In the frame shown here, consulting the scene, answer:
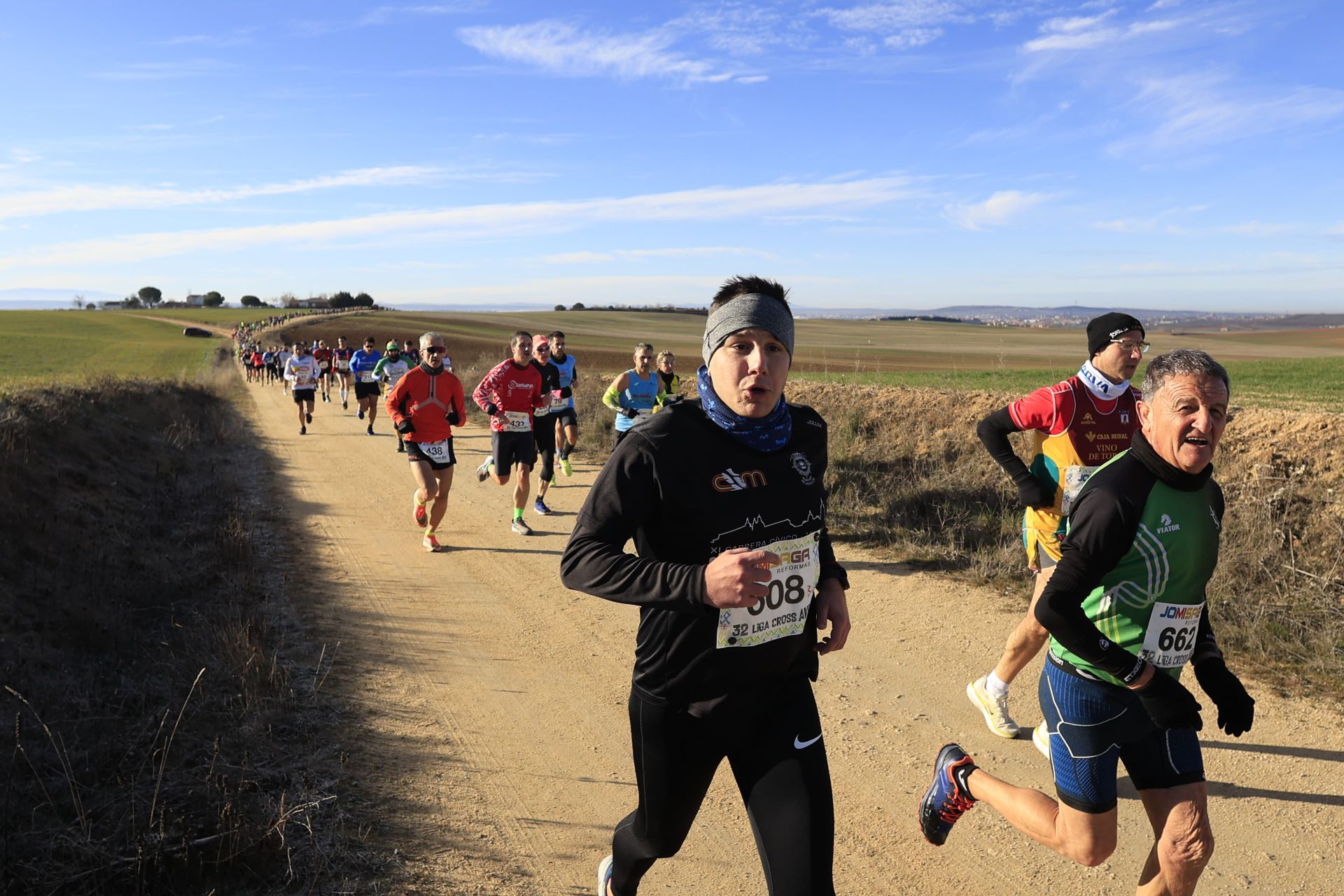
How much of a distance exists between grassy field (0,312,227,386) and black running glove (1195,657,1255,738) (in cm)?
1878

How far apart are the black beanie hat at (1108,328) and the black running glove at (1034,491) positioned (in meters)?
0.73

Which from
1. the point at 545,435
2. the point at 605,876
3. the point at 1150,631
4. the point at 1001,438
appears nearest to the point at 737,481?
the point at 1150,631

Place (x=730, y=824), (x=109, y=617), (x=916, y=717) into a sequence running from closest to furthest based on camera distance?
(x=730, y=824)
(x=916, y=717)
(x=109, y=617)

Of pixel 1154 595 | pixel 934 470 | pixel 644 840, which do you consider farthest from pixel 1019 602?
pixel 644 840

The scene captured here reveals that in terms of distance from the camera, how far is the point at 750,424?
2.59 m

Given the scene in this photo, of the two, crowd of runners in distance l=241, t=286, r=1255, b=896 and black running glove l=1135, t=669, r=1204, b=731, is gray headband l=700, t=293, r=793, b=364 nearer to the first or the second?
crowd of runners in distance l=241, t=286, r=1255, b=896

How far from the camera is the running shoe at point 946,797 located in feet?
11.4

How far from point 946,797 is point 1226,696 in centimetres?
116

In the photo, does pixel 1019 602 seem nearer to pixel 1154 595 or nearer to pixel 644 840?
pixel 1154 595

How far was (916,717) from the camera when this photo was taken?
5.32m

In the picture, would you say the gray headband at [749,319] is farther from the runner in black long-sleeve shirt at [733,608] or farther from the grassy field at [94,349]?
the grassy field at [94,349]

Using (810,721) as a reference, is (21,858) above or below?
below

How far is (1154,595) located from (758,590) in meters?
1.42

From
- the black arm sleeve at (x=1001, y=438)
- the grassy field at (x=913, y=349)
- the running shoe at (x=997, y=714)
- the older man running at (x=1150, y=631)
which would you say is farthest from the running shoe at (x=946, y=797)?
the grassy field at (x=913, y=349)
